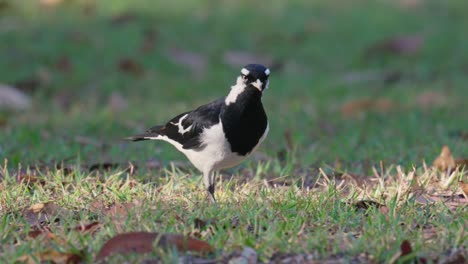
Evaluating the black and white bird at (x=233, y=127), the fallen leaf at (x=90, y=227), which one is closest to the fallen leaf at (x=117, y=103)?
the black and white bird at (x=233, y=127)

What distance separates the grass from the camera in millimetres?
3912

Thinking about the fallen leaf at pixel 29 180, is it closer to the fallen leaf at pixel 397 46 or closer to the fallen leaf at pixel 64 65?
the fallen leaf at pixel 64 65

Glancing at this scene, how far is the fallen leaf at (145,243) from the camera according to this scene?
354 centimetres

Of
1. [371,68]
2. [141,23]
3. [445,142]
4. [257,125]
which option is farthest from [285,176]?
[141,23]

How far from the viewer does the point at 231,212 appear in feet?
13.4

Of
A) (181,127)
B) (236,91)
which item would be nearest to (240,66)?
(181,127)

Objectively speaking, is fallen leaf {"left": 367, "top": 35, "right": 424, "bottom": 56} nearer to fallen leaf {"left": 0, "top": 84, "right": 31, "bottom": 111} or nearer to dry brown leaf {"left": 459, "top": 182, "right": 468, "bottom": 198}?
fallen leaf {"left": 0, "top": 84, "right": 31, "bottom": 111}

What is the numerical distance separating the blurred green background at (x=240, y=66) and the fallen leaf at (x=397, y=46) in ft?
0.05

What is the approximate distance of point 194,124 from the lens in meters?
4.94

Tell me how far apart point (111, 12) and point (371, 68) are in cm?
326

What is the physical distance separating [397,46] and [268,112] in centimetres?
280

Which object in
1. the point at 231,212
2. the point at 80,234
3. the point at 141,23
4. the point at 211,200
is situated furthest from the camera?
the point at 141,23

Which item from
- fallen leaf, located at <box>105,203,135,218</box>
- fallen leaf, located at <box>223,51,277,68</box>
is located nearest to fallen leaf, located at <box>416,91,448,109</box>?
fallen leaf, located at <box>223,51,277,68</box>

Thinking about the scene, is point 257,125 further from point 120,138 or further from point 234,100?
point 120,138
